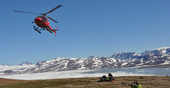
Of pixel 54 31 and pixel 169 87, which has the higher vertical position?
pixel 54 31

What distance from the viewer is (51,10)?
31.3 m

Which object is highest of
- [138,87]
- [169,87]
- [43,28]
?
[43,28]

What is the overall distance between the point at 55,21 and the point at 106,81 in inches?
815

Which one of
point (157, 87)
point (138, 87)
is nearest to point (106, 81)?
point (157, 87)

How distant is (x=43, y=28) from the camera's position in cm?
3738

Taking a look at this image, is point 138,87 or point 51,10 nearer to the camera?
point 138,87

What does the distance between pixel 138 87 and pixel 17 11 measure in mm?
27579

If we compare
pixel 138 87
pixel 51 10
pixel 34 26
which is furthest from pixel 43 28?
pixel 138 87

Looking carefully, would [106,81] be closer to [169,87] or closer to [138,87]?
[169,87]

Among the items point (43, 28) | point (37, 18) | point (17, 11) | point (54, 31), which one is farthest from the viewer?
point (54, 31)

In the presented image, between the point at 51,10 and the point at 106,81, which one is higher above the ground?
the point at 51,10

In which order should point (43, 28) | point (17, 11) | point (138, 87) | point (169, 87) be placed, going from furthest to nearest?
point (43, 28) → point (17, 11) → point (169, 87) → point (138, 87)

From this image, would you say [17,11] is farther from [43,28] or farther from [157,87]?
[157,87]

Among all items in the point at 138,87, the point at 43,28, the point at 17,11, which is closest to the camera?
the point at 138,87
